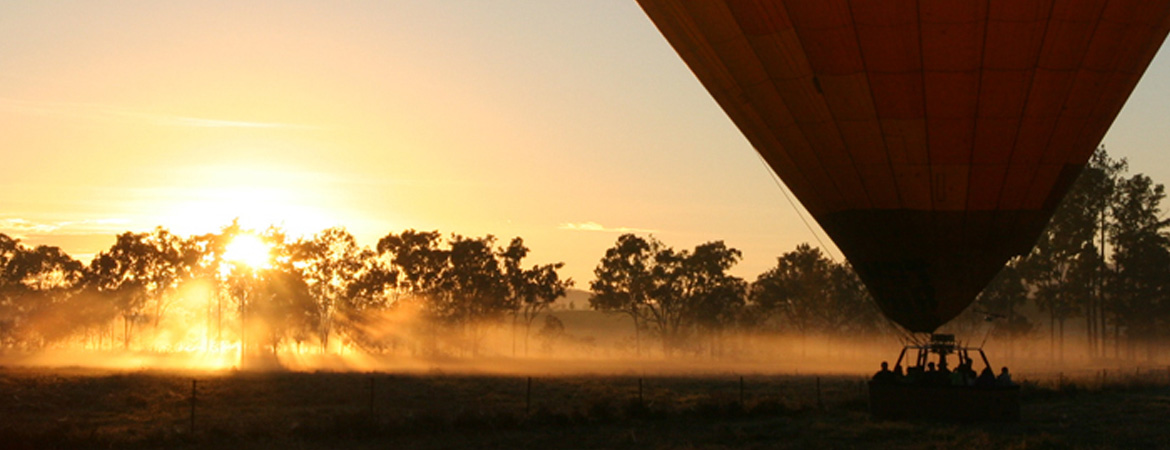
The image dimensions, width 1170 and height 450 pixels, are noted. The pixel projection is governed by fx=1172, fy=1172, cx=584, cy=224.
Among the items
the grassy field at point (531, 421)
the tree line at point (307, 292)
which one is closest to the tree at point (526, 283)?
the tree line at point (307, 292)

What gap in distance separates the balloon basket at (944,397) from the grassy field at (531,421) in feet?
0.80

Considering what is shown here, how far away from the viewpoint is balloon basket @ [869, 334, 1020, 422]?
21359mm

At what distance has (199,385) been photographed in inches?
1606

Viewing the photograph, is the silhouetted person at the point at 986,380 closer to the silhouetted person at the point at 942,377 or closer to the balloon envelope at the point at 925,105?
the silhouetted person at the point at 942,377

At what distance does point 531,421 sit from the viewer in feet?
77.6

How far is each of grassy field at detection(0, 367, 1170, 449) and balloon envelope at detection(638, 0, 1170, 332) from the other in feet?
9.82

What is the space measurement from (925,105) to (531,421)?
10.2m

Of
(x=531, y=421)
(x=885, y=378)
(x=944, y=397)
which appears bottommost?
(x=531, y=421)

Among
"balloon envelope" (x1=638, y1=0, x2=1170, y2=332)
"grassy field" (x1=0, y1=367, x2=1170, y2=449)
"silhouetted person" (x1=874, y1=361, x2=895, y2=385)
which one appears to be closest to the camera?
"balloon envelope" (x1=638, y1=0, x2=1170, y2=332)

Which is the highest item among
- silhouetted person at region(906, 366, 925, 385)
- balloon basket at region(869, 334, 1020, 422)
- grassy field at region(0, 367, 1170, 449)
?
silhouetted person at region(906, 366, 925, 385)

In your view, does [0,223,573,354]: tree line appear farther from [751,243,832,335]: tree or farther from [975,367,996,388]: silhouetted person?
[975,367,996,388]: silhouetted person

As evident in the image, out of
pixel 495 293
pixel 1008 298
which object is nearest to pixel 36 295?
pixel 495 293

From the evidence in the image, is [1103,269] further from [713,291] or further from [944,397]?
[944,397]

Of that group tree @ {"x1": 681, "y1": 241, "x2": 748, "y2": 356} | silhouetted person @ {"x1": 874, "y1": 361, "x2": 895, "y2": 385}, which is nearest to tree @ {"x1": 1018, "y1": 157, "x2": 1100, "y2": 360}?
tree @ {"x1": 681, "y1": 241, "x2": 748, "y2": 356}
